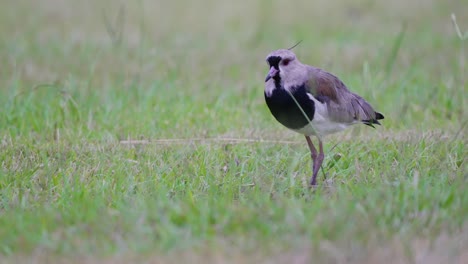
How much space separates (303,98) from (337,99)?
0.41 m

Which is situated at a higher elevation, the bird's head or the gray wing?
the bird's head

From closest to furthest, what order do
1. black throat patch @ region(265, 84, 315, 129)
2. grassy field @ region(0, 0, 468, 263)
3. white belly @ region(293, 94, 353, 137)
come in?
grassy field @ region(0, 0, 468, 263), black throat patch @ region(265, 84, 315, 129), white belly @ region(293, 94, 353, 137)

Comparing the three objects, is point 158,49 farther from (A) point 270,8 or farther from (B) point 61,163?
(B) point 61,163

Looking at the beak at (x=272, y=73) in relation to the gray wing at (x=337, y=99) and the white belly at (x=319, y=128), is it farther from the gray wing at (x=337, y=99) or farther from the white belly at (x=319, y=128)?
the white belly at (x=319, y=128)

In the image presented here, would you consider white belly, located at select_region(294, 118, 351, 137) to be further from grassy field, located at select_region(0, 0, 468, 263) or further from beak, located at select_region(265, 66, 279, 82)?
beak, located at select_region(265, 66, 279, 82)

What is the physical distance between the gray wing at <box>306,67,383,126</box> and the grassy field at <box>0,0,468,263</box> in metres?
0.32

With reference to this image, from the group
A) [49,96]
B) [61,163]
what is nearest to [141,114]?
[49,96]

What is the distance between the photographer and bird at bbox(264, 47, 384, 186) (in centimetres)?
473

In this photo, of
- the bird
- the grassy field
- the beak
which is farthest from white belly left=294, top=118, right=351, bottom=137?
the beak

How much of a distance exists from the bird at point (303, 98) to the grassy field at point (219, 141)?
11.6 inches

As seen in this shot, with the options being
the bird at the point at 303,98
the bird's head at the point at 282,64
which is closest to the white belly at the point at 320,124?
the bird at the point at 303,98

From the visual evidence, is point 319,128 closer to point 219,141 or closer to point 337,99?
point 337,99

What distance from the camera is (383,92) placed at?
7254mm

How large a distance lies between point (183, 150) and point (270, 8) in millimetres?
5403
